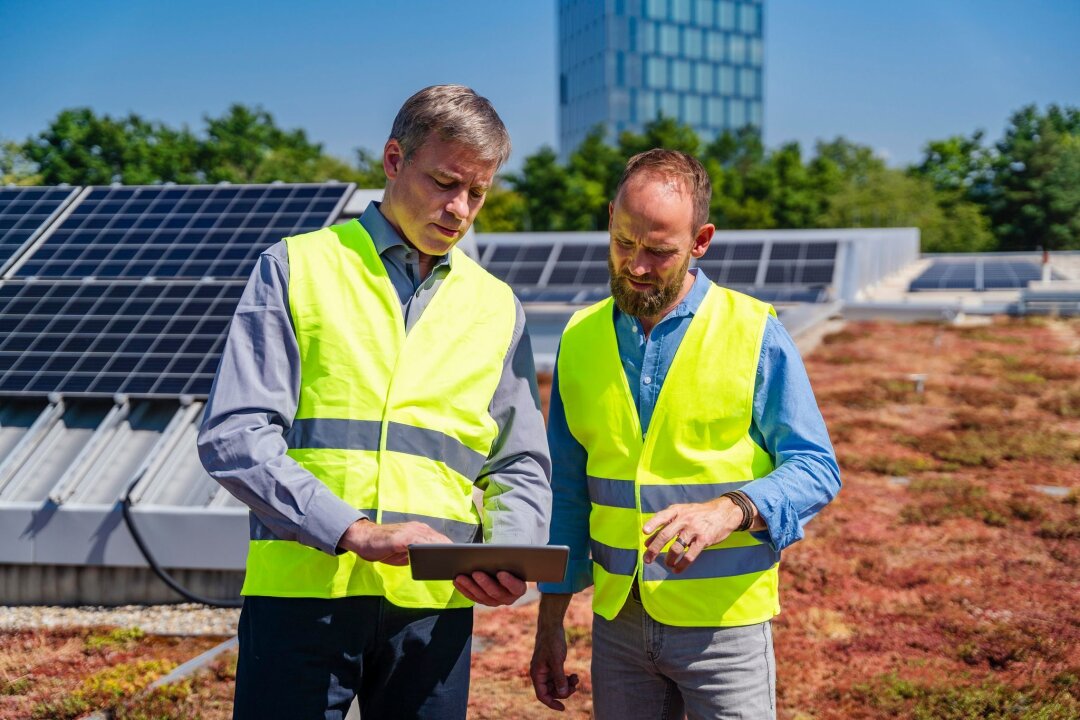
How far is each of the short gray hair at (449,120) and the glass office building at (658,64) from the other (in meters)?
109

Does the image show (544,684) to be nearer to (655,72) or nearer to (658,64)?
(655,72)

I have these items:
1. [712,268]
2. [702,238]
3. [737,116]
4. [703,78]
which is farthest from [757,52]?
[702,238]

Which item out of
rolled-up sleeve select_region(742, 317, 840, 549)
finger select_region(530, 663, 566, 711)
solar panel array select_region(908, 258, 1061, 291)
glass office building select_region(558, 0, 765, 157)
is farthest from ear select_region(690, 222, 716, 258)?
glass office building select_region(558, 0, 765, 157)

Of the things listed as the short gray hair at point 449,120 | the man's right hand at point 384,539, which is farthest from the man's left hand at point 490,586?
the short gray hair at point 449,120

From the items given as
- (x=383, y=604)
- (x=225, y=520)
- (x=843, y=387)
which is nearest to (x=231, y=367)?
(x=383, y=604)

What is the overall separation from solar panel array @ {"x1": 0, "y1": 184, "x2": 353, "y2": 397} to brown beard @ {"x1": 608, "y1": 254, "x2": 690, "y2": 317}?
469 cm

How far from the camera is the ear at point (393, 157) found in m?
2.58

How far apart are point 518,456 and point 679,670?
719 mm

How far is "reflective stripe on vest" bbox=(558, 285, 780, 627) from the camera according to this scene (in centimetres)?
274

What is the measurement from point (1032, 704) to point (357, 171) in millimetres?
63659

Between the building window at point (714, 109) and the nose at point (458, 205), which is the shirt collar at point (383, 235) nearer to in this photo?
the nose at point (458, 205)

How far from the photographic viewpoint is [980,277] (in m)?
33.2

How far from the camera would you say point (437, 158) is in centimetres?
252

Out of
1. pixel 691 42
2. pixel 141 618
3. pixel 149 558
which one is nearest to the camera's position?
pixel 149 558
